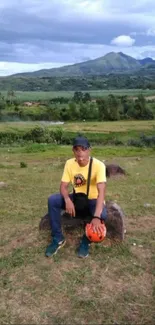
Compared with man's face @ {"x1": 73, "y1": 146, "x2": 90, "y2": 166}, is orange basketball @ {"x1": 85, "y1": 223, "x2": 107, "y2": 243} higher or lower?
lower

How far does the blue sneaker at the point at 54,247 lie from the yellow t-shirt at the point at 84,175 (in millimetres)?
1003

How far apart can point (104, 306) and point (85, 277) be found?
821 mm

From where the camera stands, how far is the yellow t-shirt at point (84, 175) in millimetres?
7719

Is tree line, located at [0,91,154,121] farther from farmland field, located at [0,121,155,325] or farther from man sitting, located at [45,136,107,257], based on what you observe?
man sitting, located at [45,136,107,257]

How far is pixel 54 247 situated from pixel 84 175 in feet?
4.70

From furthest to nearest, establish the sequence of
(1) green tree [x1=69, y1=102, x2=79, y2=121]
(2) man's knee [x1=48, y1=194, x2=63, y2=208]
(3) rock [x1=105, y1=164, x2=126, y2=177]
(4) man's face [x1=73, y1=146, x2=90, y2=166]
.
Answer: (1) green tree [x1=69, y1=102, x2=79, y2=121]
(3) rock [x1=105, y1=164, x2=126, y2=177]
(2) man's knee [x1=48, y1=194, x2=63, y2=208]
(4) man's face [x1=73, y1=146, x2=90, y2=166]

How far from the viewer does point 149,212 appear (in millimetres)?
11922

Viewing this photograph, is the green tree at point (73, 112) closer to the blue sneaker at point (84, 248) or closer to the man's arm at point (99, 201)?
the blue sneaker at point (84, 248)

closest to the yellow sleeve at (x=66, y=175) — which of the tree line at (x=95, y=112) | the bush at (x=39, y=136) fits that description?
the bush at (x=39, y=136)

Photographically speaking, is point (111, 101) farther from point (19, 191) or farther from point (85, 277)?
point (85, 277)

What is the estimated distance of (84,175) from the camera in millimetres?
7758

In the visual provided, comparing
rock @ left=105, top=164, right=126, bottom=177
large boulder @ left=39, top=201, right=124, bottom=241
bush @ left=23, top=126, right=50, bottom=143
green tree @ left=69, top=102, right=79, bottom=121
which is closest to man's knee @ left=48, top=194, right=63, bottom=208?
large boulder @ left=39, top=201, right=124, bottom=241

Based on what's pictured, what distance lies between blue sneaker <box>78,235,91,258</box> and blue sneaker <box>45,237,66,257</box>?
383 millimetres

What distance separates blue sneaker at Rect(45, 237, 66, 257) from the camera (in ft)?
25.7
